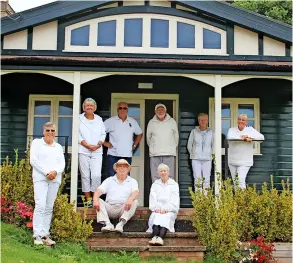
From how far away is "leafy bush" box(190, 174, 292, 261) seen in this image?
612 centimetres

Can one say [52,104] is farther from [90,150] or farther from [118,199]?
[118,199]

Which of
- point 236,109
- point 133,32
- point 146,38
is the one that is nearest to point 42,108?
point 133,32

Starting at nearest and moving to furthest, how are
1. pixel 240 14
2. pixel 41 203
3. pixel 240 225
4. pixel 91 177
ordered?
1. pixel 41 203
2. pixel 240 225
3. pixel 91 177
4. pixel 240 14

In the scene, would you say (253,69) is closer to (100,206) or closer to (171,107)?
(171,107)

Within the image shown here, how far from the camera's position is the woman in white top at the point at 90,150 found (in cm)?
741

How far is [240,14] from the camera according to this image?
331 inches

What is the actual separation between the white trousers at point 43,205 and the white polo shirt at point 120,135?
187 cm

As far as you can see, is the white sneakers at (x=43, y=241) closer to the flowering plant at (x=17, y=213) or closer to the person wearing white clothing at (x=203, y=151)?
the flowering plant at (x=17, y=213)

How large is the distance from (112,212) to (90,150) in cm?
129

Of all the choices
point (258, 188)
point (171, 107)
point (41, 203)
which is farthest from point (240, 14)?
point (41, 203)

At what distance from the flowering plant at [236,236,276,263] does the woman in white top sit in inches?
110

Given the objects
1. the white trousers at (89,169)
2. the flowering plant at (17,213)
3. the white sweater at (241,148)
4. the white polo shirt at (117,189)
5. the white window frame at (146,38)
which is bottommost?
the flowering plant at (17,213)

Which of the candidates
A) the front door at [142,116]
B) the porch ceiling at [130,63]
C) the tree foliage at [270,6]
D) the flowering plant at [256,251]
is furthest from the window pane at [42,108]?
the tree foliage at [270,6]

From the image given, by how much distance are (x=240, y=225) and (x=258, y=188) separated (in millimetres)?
2816
